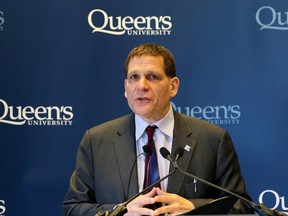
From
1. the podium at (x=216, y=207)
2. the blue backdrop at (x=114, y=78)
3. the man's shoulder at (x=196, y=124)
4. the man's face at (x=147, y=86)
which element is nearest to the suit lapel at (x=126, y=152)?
the man's face at (x=147, y=86)

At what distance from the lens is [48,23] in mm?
4230

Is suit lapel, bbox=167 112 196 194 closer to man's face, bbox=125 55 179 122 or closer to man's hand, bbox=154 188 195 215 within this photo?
man's face, bbox=125 55 179 122

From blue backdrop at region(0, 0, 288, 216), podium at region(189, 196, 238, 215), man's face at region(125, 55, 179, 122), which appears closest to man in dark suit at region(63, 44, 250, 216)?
man's face at region(125, 55, 179, 122)

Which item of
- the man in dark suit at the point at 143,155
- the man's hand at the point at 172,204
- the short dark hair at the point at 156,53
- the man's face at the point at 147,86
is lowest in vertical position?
the man's hand at the point at 172,204

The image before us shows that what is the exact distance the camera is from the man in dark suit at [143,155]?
2.73 metres

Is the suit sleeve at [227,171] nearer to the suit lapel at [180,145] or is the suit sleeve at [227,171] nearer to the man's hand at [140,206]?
the suit lapel at [180,145]

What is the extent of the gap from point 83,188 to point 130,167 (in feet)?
0.93

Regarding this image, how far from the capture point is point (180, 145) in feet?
9.24

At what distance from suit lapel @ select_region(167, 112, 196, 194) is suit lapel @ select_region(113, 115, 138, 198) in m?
0.20

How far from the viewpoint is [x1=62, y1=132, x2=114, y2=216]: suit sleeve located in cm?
271

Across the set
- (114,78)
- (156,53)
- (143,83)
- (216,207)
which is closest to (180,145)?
(143,83)

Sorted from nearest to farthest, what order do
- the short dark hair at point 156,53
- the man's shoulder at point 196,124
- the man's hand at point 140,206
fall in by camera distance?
the man's hand at point 140,206
the short dark hair at point 156,53
the man's shoulder at point 196,124

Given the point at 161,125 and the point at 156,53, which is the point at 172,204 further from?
the point at 156,53

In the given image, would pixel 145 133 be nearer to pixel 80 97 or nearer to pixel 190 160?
pixel 190 160
